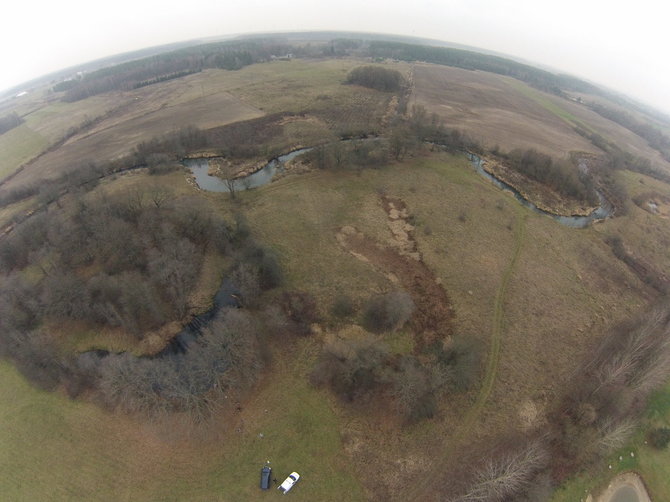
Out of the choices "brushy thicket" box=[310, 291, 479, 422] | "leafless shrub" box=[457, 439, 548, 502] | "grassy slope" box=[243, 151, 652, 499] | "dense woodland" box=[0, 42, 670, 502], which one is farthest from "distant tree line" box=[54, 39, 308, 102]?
"leafless shrub" box=[457, 439, 548, 502]

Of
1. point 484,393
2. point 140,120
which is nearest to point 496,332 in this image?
point 484,393

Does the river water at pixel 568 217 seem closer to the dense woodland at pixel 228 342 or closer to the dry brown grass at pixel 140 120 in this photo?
the dense woodland at pixel 228 342

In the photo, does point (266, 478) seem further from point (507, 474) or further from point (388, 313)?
point (388, 313)

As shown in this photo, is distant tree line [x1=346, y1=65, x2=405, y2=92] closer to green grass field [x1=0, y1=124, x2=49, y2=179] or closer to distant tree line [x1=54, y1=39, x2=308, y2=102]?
distant tree line [x1=54, y1=39, x2=308, y2=102]

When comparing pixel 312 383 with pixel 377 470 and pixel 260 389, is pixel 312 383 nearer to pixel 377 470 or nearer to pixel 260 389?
pixel 260 389

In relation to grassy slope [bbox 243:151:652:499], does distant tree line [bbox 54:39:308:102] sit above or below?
above

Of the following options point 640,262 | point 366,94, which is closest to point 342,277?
point 640,262
